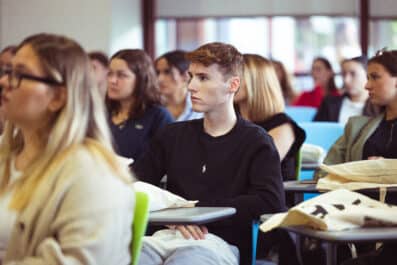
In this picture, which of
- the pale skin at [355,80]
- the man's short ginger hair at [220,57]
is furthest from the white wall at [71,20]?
the man's short ginger hair at [220,57]

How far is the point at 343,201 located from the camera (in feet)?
9.11

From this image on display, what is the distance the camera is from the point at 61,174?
82.7 inches

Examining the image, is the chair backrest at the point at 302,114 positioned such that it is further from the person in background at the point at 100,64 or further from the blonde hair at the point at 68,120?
the blonde hair at the point at 68,120

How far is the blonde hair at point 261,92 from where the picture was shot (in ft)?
14.1

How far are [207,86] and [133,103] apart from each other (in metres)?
1.51

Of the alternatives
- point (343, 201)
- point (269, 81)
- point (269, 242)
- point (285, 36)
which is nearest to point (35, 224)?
point (343, 201)

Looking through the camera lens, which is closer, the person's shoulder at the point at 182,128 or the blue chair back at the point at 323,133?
the person's shoulder at the point at 182,128

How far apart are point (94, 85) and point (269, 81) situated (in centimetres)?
221

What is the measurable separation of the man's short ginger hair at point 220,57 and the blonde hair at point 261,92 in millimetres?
724

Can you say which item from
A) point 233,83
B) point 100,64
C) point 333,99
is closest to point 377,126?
point 233,83

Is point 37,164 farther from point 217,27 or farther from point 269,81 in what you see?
point 217,27

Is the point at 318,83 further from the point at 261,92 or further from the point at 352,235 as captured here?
the point at 352,235

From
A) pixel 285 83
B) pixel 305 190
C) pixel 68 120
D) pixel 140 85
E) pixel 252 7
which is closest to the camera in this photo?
pixel 68 120

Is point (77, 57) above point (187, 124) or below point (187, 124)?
above
